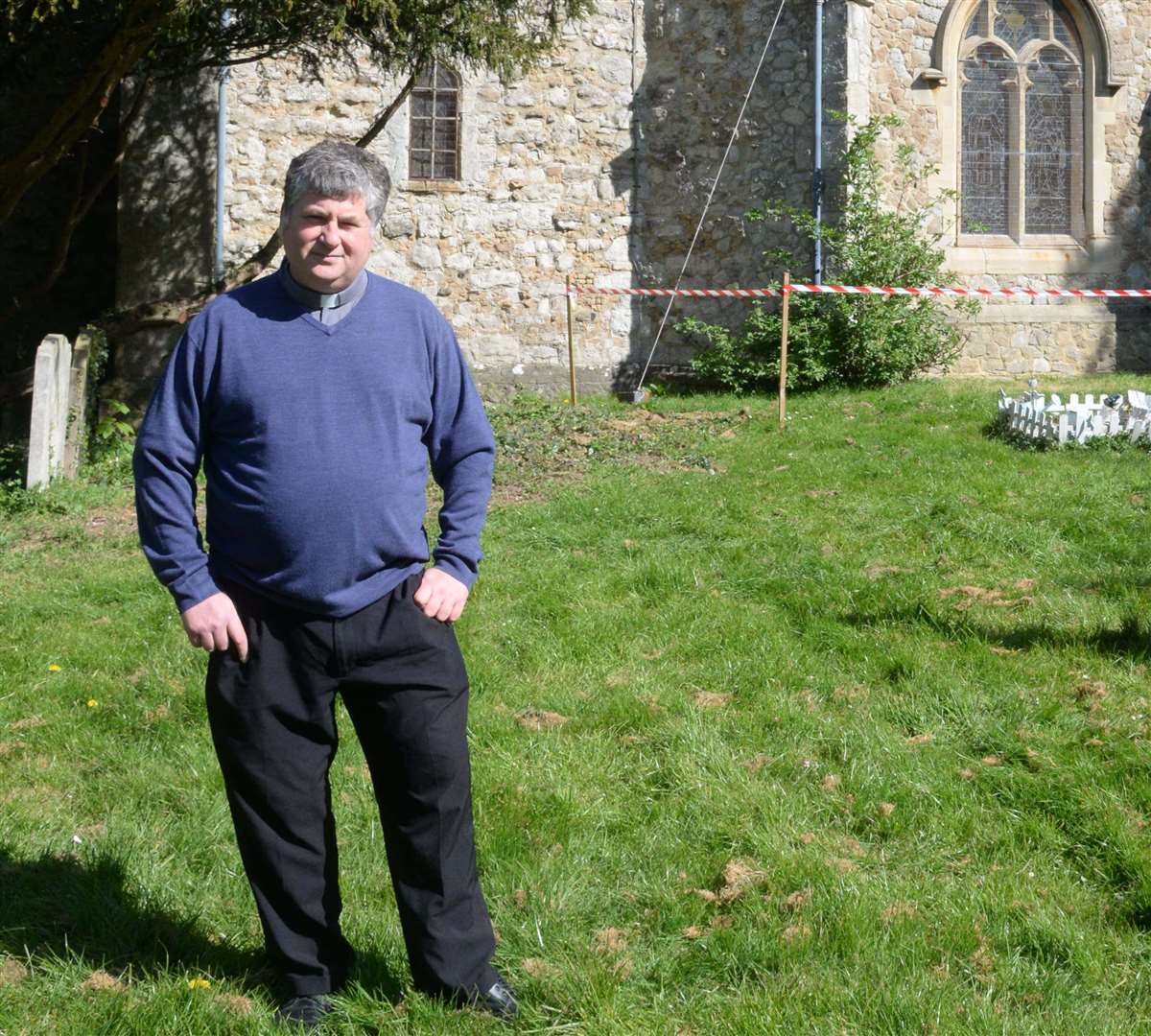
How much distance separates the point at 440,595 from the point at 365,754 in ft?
1.35

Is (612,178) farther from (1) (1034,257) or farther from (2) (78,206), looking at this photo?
(2) (78,206)

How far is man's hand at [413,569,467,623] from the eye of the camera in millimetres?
2916

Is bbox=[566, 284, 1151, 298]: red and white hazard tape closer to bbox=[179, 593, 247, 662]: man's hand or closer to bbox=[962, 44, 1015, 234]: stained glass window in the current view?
bbox=[962, 44, 1015, 234]: stained glass window

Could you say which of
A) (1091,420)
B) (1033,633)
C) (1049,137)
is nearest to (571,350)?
(1091,420)

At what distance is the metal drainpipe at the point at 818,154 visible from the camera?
1454 cm

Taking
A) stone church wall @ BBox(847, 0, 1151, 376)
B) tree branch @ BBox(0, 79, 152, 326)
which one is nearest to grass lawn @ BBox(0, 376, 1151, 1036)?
tree branch @ BBox(0, 79, 152, 326)

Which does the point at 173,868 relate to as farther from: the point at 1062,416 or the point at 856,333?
the point at 856,333

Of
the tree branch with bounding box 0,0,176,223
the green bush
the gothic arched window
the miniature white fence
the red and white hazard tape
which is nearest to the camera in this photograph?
the tree branch with bounding box 0,0,176,223

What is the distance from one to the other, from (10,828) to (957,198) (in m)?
14.1

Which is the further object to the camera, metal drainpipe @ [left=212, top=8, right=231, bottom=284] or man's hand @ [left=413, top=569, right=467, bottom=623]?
metal drainpipe @ [left=212, top=8, right=231, bottom=284]

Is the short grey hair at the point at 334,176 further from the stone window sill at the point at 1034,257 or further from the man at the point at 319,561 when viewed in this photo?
the stone window sill at the point at 1034,257

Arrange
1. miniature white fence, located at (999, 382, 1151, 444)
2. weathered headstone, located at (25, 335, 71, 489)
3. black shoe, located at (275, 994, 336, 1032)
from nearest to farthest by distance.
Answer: black shoe, located at (275, 994, 336, 1032) → miniature white fence, located at (999, 382, 1151, 444) → weathered headstone, located at (25, 335, 71, 489)

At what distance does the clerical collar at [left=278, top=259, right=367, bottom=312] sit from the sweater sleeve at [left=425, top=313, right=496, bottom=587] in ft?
0.72

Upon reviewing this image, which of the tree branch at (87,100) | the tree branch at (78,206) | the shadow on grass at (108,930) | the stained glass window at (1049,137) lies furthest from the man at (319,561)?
the stained glass window at (1049,137)
